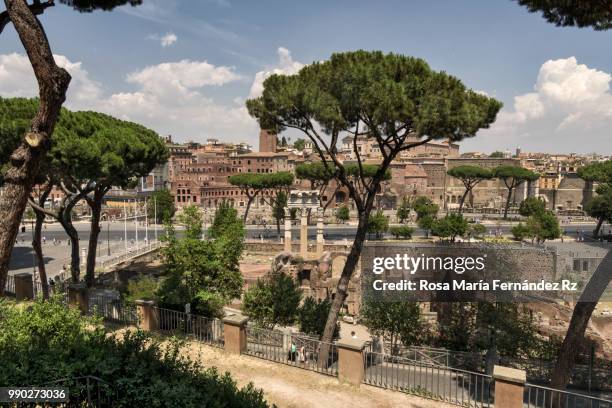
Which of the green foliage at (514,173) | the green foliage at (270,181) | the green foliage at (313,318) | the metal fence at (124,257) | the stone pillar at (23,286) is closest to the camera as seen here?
the stone pillar at (23,286)

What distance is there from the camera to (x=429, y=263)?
50.5 ft

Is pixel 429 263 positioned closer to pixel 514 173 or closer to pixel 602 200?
pixel 602 200

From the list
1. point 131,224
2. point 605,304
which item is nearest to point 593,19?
point 605,304

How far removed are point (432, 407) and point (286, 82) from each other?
8.62 meters

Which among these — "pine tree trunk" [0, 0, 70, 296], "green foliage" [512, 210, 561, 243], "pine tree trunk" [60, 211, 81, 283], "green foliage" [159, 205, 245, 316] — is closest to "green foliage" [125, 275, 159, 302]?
"green foliage" [159, 205, 245, 316]

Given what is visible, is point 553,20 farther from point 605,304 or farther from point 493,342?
point 605,304

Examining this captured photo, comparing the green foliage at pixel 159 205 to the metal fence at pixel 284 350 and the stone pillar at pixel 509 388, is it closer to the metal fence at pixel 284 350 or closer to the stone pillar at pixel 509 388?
the metal fence at pixel 284 350

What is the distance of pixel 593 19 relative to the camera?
32.5 ft

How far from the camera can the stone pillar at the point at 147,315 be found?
10.9 metres

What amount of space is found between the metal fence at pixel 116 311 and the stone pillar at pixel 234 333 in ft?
9.97

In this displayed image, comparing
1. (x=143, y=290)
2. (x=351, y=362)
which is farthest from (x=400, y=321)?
(x=143, y=290)

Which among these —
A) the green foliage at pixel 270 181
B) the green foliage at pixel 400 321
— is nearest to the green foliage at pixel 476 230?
the green foliage at pixel 270 181

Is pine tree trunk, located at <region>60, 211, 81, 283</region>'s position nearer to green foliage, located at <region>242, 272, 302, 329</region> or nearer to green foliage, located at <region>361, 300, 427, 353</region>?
green foliage, located at <region>242, 272, 302, 329</region>

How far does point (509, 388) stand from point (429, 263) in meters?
8.38
